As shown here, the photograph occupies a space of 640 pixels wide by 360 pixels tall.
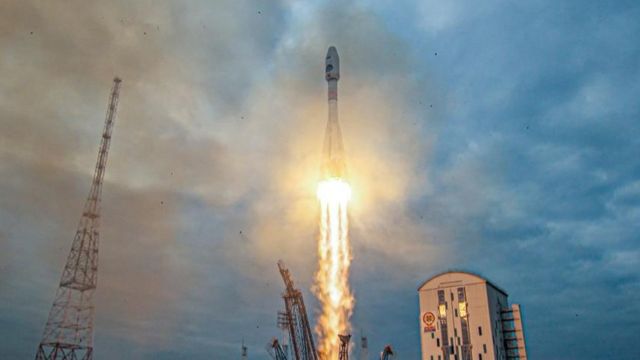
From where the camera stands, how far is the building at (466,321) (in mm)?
117875

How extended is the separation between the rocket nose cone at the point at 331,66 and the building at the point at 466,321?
65.7 meters

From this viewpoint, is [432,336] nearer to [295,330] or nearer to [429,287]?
[429,287]

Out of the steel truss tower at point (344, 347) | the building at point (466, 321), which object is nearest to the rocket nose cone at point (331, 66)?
the steel truss tower at point (344, 347)

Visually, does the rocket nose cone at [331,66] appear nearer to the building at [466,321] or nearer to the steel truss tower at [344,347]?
the steel truss tower at [344,347]

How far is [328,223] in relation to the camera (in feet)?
Result: 279

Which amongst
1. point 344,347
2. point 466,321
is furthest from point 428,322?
point 344,347

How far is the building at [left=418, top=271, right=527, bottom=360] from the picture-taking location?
118m

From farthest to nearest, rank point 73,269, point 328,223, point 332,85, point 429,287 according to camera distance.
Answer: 1. point 429,287
2. point 73,269
3. point 328,223
4. point 332,85

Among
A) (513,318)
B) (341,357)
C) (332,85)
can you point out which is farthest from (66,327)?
(513,318)

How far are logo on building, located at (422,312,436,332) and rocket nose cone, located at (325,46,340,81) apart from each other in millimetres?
69099

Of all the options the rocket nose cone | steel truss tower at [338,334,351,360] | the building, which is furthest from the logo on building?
the rocket nose cone

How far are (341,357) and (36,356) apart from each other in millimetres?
66842

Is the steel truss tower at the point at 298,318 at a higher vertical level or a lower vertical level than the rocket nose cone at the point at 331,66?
lower

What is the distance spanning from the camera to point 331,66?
261 feet
